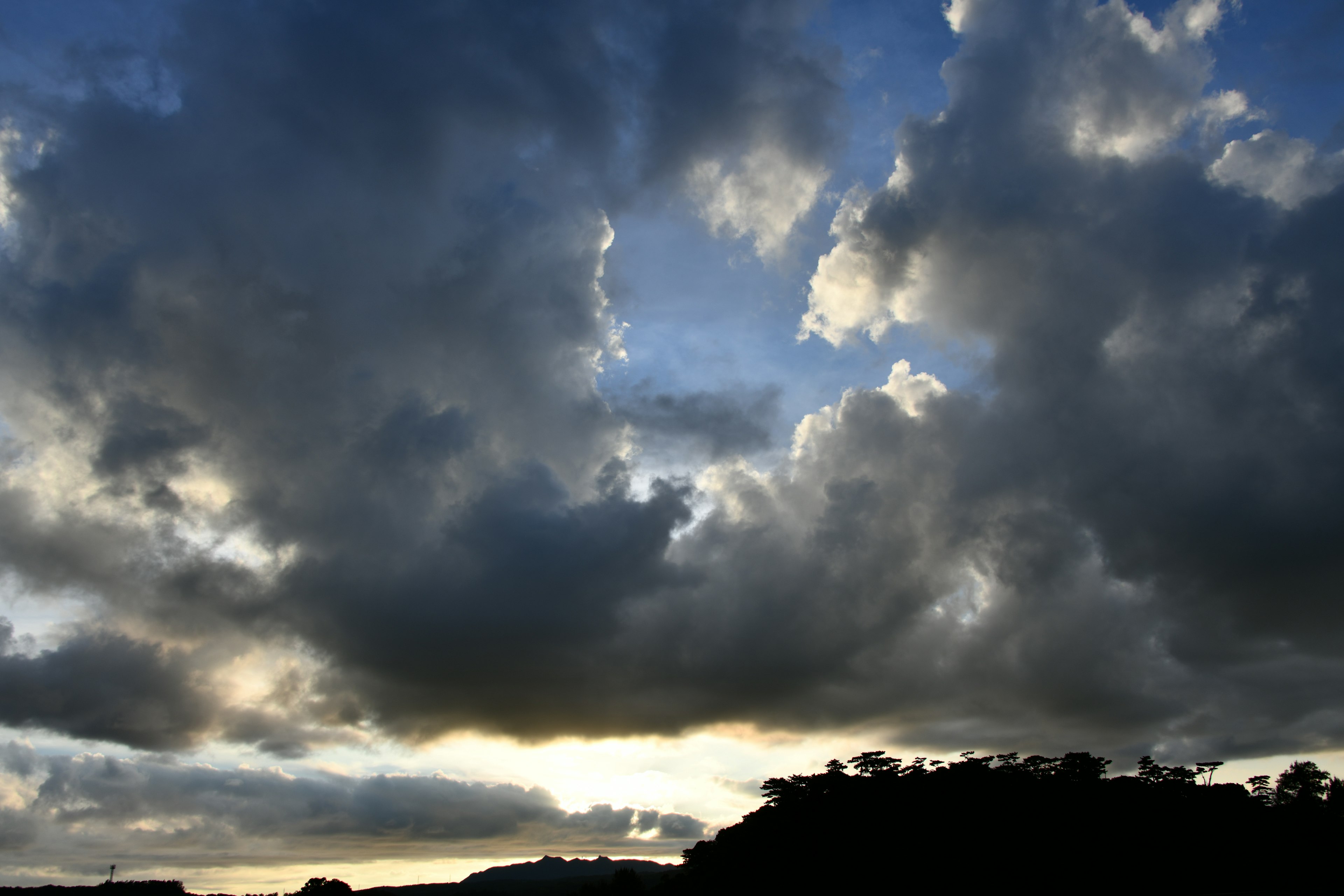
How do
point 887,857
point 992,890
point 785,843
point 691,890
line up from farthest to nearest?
point 691,890 → point 785,843 → point 887,857 → point 992,890

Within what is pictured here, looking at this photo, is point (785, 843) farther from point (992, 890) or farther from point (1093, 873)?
point (1093, 873)

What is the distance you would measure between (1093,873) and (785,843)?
203 feet

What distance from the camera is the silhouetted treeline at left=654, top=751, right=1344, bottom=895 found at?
149 meters

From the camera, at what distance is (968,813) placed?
160 metres

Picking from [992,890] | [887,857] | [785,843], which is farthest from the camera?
[785,843]

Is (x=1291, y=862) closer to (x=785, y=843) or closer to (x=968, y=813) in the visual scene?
(x=968, y=813)

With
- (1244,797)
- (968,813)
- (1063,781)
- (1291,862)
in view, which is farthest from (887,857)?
(1244,797)

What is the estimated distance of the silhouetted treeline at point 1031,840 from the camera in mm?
148875

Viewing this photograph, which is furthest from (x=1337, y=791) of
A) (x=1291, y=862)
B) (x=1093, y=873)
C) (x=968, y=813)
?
(x=968, y=813)

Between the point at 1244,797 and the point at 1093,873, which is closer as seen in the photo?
the point at 1093,873

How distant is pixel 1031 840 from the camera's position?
156 metres

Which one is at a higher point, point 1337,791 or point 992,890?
point 1337,791

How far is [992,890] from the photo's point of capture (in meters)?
146

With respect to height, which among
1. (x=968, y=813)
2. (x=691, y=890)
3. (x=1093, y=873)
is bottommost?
(x=691, y=890)
